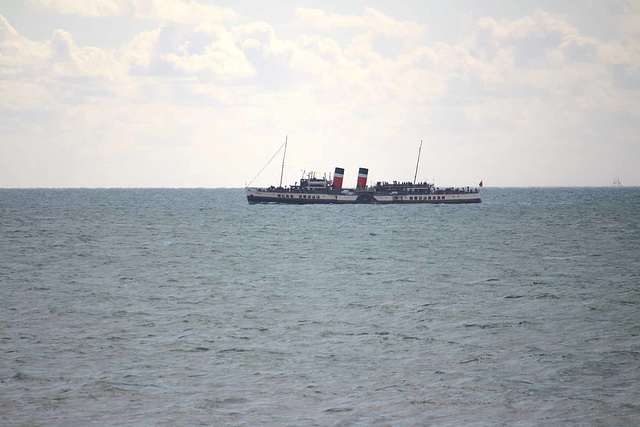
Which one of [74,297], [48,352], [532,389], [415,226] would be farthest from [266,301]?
[415,226]

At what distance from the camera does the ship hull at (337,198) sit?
14288 cm

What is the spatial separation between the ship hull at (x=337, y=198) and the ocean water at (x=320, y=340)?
8371 cm

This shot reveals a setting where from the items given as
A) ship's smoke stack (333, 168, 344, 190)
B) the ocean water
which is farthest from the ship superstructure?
the ocean water

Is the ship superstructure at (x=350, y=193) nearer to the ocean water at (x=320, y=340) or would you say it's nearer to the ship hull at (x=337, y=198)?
the ship hull at (x=337, y=198)

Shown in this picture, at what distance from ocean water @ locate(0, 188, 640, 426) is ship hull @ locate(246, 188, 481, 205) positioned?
8371 cm

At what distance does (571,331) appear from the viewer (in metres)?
27.8

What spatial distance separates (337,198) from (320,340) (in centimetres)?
12052

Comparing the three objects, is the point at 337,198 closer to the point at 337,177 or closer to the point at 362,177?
the point at 337,177

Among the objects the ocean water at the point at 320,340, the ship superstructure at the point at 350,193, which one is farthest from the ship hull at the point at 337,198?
the ocean water at the point at 320,340

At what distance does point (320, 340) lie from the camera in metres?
26.1

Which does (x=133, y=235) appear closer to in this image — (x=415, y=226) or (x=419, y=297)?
(x=415, y=226)

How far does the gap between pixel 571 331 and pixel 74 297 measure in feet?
86.1

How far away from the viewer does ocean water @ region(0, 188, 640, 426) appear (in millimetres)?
18203

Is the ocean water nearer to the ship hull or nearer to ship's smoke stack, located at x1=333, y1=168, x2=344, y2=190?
the ship hull
